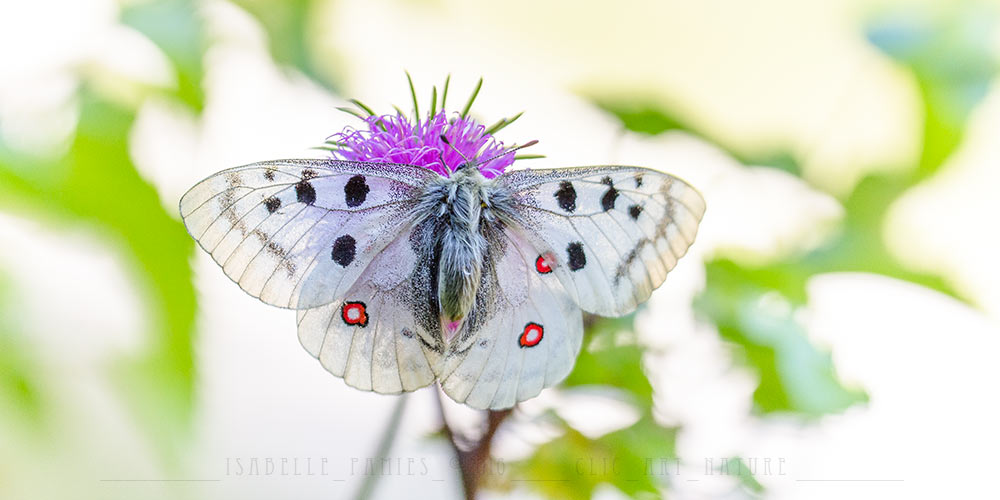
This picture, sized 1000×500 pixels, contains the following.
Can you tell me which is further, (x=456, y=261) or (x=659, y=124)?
(x=659, y=124)

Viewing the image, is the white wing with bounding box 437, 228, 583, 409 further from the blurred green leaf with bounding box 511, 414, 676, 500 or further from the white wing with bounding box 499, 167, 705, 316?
the blurred green leaf with bounding box 511, 414, 676, 500

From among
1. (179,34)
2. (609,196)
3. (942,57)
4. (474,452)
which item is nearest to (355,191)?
(609,196)

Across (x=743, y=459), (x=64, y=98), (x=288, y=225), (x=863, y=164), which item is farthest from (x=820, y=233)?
(x=64, y=98)

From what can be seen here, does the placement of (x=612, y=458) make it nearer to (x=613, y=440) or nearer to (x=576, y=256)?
(x=613, y=440)

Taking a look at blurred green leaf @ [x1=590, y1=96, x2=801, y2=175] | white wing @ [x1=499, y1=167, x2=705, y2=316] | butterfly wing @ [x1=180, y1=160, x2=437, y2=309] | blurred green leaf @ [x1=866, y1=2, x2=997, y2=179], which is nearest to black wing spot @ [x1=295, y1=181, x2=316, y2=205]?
butterfly wing @ [x1=180, y1=160, x2=437, y2=309]

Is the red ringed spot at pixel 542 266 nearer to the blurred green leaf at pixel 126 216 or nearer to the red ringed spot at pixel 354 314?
the red ringed spot at pixel 354 314

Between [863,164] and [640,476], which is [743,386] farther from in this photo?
[863,164]
